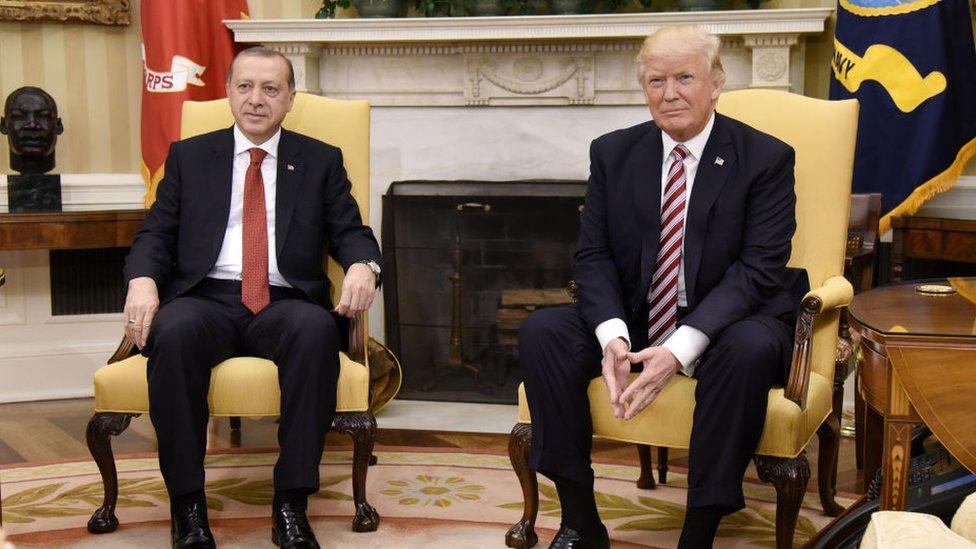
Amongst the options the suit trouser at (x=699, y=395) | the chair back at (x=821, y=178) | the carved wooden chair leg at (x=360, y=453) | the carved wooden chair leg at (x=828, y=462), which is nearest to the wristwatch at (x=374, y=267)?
the carved wooden chair leg at (x=360, y=453)

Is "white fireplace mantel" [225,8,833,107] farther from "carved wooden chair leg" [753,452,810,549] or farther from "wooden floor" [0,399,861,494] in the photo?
"carved wooden chair leg" [753,452,810,549]

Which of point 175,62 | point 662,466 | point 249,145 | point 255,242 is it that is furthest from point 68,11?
point 662,466

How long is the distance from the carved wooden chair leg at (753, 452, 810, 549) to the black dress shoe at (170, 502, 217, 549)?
50.7 inches

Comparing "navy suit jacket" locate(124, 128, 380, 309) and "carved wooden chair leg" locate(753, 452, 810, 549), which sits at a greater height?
"navy suit jacket" locate(124, 128, 380, 309)

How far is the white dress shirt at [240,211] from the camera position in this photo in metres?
2.96

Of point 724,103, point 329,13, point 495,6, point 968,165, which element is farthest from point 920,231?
point 329,13

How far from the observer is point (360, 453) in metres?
2.79

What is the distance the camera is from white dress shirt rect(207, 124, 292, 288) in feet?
9.71

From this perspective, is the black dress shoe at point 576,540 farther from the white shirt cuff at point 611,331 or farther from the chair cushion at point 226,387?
the chair cushion at point 226,387

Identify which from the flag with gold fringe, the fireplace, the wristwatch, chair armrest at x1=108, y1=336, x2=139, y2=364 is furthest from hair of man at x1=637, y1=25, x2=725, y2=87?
the fireplace

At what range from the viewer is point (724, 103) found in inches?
115

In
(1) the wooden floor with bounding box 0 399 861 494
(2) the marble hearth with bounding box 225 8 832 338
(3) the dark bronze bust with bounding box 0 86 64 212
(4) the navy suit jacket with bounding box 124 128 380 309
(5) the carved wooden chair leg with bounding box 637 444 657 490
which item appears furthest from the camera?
(2) the marble hearth with bounding box 225 8 832 338

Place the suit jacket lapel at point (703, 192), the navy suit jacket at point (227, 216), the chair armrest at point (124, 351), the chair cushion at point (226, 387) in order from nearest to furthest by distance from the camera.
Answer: the suit jacket lapel at point (703, 192) < the chair cushion at point (226, 387) < the chair armrest at point (124, 351) < the navy suit jacket at point (227, 216)

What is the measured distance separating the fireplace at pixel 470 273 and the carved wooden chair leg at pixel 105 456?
172 centimetres
